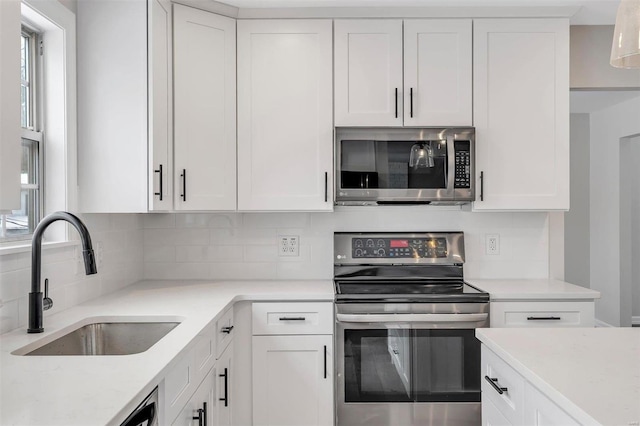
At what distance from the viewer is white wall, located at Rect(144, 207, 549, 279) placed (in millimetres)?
2912

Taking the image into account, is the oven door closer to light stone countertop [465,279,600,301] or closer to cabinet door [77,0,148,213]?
light stone countertop [465,279,600,301]

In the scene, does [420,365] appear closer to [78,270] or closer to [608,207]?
[78,270]

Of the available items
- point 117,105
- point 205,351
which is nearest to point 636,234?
point 205,351

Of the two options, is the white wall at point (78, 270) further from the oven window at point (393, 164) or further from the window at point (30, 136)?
the oven window at point (393, 164)

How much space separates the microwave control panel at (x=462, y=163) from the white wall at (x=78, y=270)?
185 centimetres

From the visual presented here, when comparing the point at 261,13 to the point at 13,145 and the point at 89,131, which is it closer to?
the point at 89,131

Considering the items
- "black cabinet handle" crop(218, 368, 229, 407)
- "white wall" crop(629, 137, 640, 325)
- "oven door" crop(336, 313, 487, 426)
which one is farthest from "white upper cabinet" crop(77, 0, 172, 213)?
"white wall" crop(629, 137, 640, 325)

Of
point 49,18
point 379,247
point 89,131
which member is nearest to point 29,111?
point 89,131

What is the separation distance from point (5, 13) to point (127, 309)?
127 cm

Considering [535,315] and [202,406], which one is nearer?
[202,406]

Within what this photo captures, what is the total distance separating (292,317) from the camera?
7.87 ft

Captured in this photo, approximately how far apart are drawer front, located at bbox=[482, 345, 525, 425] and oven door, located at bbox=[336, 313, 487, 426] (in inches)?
32.3

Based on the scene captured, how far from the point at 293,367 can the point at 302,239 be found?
0.81 metres

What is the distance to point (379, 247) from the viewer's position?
113 inches
